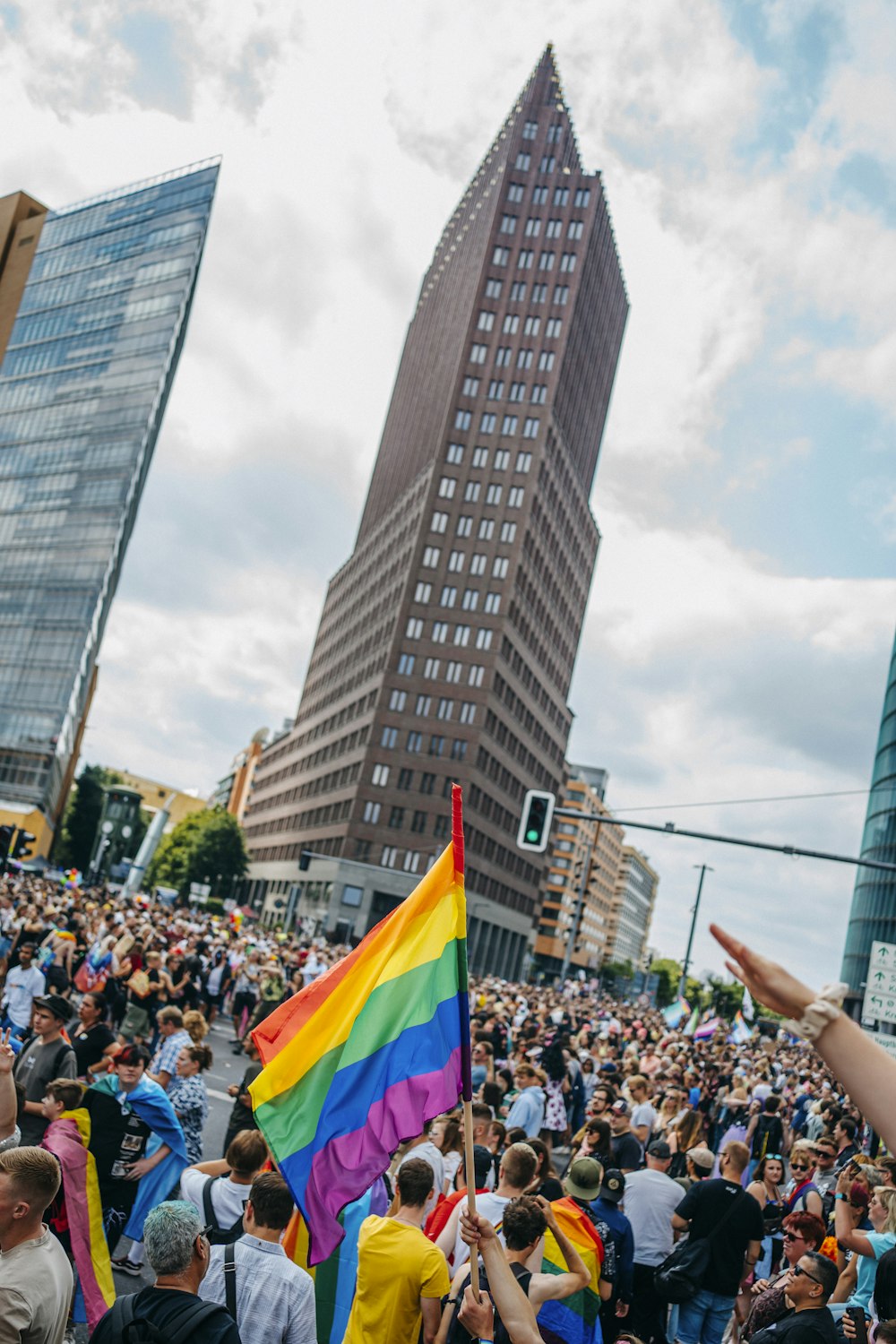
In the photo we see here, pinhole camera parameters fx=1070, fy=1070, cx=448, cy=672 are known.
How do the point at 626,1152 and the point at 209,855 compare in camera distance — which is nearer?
the point at 626,1152

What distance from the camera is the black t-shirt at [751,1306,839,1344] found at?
5.28m

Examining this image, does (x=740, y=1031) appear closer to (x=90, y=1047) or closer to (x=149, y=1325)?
(x=90, y=1047)

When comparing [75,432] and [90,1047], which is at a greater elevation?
[75,432]

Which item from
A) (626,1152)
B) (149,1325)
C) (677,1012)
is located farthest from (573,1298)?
(677,1012)

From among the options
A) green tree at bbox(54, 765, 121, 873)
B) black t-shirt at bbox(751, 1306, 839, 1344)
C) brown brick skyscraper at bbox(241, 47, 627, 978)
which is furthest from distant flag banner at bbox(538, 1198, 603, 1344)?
green tree at bbox(54, 765, 121, 873)

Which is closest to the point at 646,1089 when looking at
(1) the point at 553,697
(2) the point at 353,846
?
(2) the point at 353,846

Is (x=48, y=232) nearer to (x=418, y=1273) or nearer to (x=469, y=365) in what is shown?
(x=469, y=365)

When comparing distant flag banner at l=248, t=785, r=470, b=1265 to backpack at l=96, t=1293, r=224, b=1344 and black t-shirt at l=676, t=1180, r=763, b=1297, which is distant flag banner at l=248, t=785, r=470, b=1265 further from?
black t-shirt at l=676, t=1180, r=763, b=1297

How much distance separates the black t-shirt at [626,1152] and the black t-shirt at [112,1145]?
4593 mm

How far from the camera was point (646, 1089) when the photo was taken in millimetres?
13484

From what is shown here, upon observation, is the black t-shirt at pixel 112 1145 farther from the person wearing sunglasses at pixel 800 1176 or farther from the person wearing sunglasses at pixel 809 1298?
the person wearing sunglasses at pixel 800 1176

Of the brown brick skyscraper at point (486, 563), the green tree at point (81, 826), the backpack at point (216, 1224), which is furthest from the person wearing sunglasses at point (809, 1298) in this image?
the green tree at point (81, 826)

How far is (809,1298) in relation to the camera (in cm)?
543

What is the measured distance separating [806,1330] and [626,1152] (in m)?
5.10
